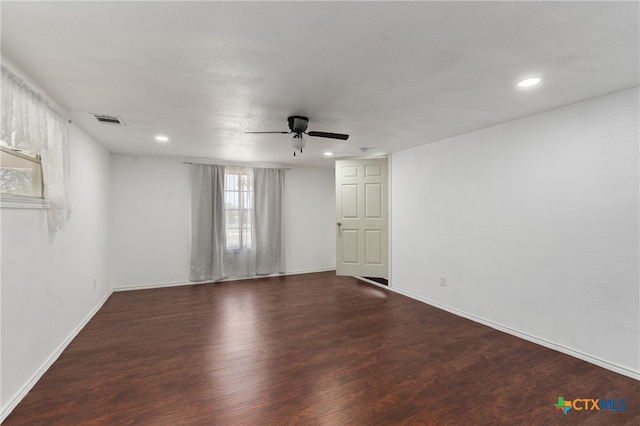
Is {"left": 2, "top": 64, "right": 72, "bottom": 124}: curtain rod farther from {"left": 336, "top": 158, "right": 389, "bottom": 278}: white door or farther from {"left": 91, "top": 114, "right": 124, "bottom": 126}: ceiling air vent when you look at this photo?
{"left": 336, "top": 158, "right": 389, "bottom": 278}: white door

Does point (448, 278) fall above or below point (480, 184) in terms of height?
below

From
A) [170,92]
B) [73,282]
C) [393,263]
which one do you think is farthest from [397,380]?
[73,282]

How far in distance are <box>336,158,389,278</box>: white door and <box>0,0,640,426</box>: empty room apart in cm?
65

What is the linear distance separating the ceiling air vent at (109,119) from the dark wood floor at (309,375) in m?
2.28

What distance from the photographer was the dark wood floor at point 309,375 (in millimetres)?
1803

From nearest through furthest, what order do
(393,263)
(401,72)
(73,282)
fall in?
1. (401,72)
2. (73,282)
3. (393,263)

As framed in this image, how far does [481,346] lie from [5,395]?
3.73m

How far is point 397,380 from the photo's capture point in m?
2.16

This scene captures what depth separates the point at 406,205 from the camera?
14.4 ft

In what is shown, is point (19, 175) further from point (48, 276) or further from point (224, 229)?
point (224, 229)

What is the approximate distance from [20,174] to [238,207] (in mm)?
3407

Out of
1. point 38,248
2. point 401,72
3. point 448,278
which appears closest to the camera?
point 401,72

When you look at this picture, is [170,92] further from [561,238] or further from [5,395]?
[561,238]

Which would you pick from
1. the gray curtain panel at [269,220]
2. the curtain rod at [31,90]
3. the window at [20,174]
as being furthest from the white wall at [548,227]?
the window at [20,174]
